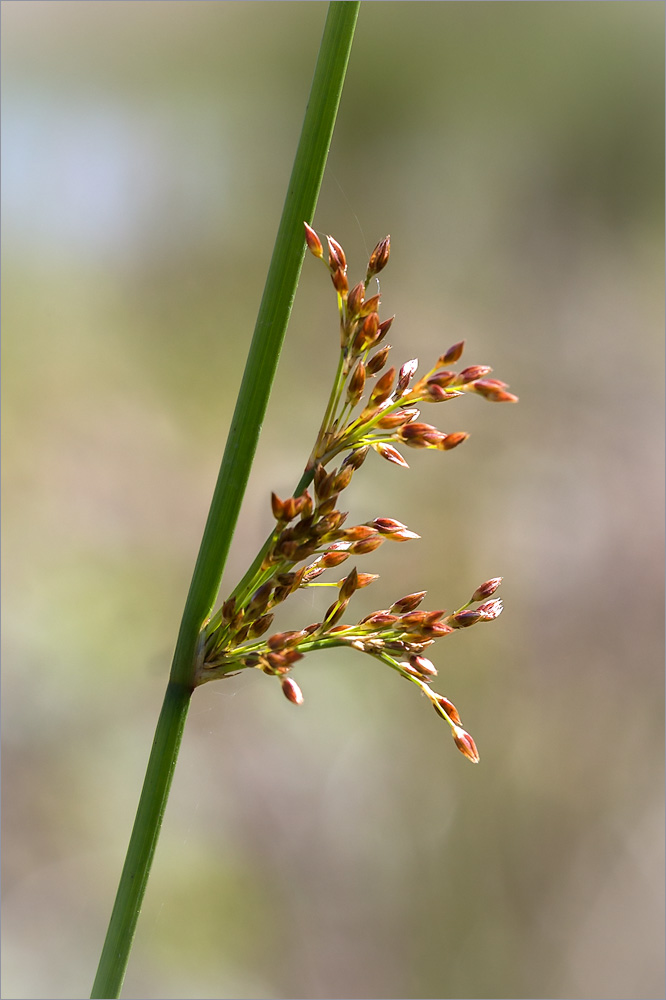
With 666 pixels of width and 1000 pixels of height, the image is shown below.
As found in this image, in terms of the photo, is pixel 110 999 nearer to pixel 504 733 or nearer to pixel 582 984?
pixel 504 733

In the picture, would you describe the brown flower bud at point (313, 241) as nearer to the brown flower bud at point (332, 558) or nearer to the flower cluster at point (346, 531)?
the flower cluster at point (346, 531)

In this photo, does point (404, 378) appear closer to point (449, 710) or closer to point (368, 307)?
point (368, 307)

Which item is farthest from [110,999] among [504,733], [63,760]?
[504,733]

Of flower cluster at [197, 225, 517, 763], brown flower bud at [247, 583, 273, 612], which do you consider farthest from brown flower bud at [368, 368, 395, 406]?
brown flower bud at [247, 583, 273, 612]

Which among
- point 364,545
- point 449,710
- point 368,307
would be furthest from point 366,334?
point 449,710

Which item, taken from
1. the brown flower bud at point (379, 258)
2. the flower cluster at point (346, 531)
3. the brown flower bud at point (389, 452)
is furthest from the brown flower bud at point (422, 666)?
the brown flower bud at point (379, 258)

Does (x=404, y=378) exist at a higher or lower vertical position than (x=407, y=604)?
higher
